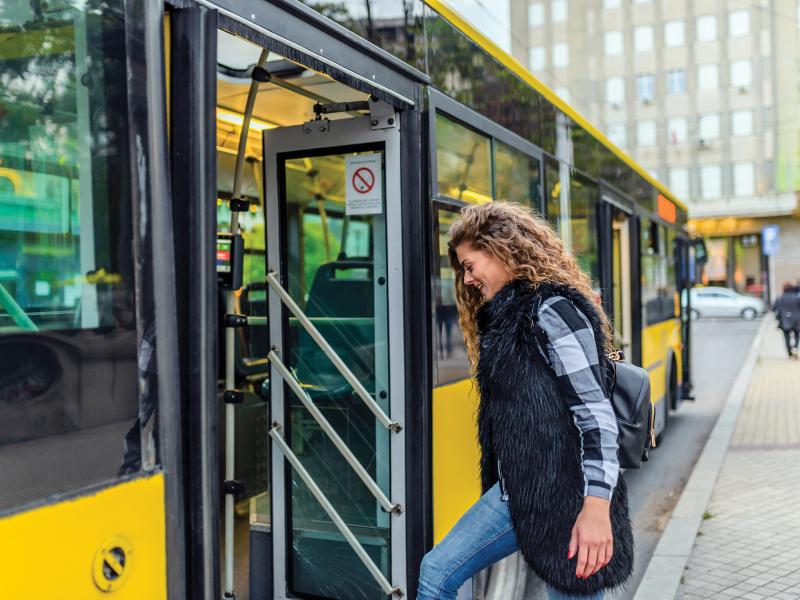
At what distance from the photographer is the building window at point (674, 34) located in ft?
152

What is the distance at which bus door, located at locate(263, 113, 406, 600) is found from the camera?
3.19 m

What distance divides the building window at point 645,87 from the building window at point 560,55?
4.17 meters

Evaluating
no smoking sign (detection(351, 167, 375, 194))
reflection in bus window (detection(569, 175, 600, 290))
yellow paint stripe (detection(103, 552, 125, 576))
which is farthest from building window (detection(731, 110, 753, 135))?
yellow paint stripe (detection(103, 552, 125, 576))

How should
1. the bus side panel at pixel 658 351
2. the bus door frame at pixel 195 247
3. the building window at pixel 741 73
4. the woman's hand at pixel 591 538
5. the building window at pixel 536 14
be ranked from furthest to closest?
the building window at pixel 536 14
the building window at pixel 741 73
the bus side panel at pixel 658 351
the woman's hand at pixel 591 538
the bus door frame at pixel 195 247

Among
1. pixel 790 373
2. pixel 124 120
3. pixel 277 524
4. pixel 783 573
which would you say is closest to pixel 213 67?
pixel 124 120

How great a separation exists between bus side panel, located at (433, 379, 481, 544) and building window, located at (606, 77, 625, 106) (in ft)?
153

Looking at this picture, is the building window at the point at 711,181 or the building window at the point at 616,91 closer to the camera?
the building window at the point at 711,181

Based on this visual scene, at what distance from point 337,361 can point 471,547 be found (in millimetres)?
984

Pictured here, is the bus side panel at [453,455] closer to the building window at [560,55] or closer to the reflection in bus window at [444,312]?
the reflection in bus window at [444,312]

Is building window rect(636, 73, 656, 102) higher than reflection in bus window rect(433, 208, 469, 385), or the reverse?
building window rect(636, 73, 656, 102)

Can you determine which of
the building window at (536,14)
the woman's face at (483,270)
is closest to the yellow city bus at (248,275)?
the woman's face at (483,270)

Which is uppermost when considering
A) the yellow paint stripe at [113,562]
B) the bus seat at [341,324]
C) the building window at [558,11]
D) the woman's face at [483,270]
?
the building window at [558,11]

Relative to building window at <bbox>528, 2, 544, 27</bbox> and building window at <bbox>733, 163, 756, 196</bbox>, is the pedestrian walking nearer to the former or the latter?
building window at <bbox>733, 163, 756, 196</bbox>

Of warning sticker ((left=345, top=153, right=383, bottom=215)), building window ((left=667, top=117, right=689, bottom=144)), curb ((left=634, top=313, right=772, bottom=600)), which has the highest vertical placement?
building window ((left=667, top=117, right=689, bottom=144))
